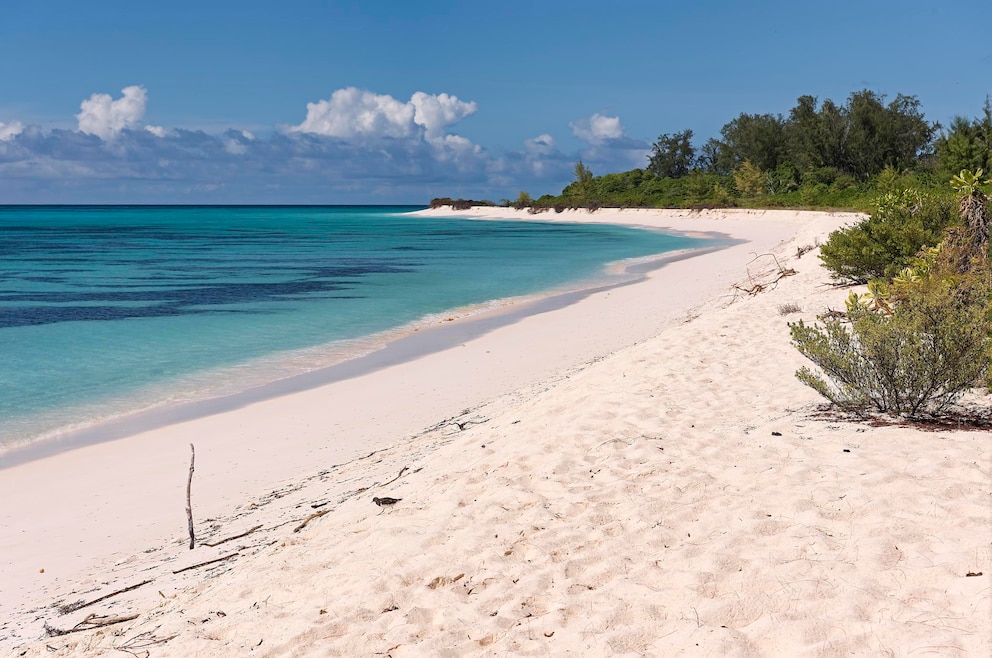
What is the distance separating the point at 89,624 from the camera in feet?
15.6

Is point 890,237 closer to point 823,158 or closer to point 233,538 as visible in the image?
point 233,538

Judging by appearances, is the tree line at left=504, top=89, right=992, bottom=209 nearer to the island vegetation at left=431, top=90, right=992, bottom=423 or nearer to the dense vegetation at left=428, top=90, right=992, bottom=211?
the dense vegetation at left=428, top=90, right=992, bottom=211

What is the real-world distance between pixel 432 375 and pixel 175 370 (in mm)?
5113

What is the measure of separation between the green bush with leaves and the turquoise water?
9802 millimetres

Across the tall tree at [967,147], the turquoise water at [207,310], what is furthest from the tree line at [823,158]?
the turquoise water at [207,310]

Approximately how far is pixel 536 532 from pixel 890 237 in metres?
12.5

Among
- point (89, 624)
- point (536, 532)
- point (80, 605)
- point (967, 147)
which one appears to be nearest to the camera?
point (89, 624)

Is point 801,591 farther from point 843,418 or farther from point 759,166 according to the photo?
point 759,166

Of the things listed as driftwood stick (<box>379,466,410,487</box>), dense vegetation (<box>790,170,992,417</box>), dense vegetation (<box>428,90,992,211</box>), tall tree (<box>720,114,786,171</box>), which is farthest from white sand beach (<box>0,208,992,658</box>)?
tall tree (<box>720,114,786,171</box>)

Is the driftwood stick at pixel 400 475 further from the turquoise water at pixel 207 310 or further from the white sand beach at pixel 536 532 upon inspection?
the turquoise water at pixel 207 310

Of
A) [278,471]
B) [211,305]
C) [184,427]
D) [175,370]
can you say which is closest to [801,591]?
[278,471]

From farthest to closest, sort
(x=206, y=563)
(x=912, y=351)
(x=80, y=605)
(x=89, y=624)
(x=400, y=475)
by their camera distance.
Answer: (x=400, y=475)
(x=912, y=351)
(x=206, y=563)
(x=80, y=605)
(x=89, y=624)

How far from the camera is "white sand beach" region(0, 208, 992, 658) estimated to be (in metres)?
3.85

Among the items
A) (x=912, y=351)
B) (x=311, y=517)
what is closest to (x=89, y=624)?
(x=311, y=517)
